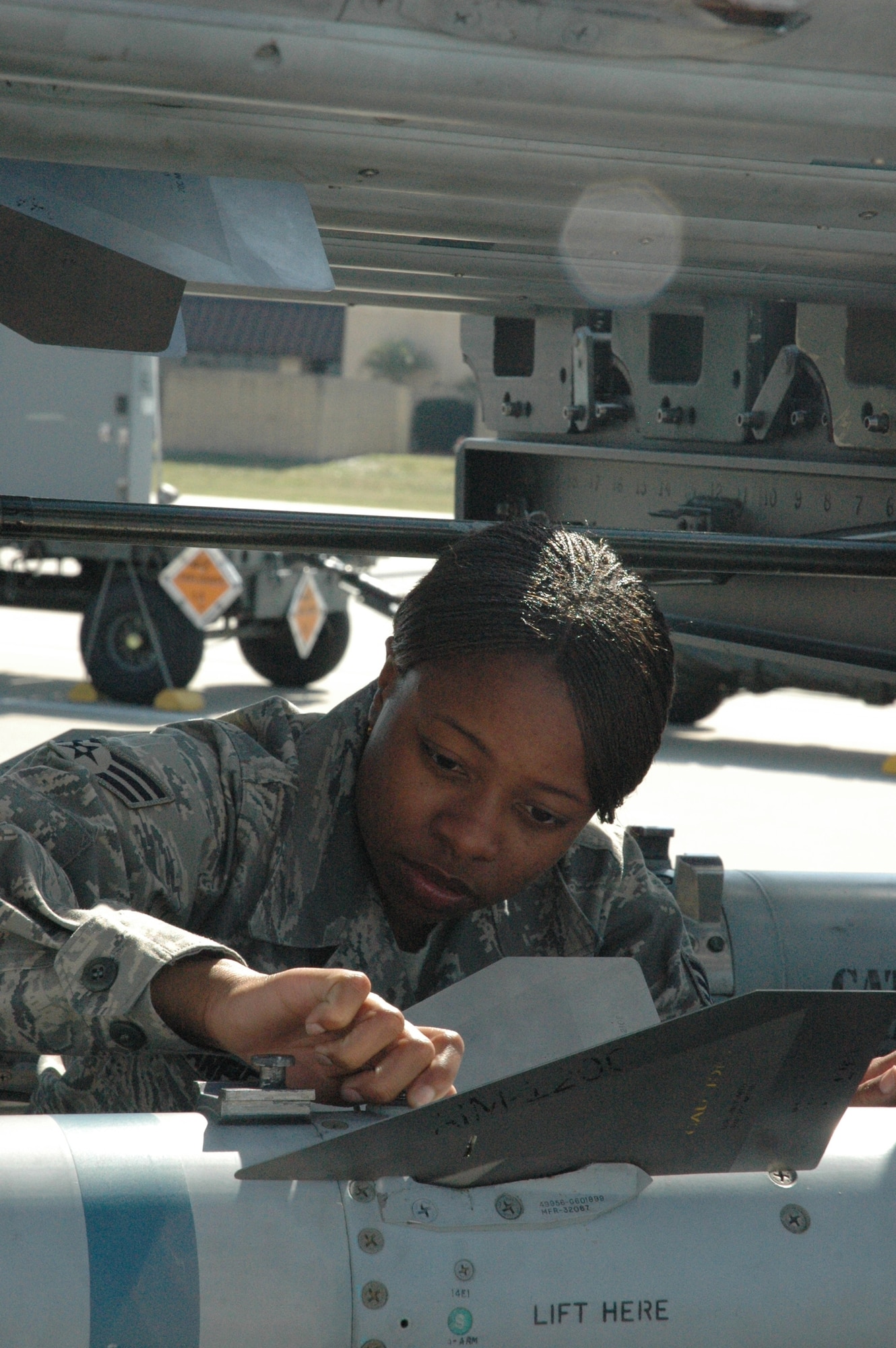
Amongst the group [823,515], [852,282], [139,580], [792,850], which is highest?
[852,282]

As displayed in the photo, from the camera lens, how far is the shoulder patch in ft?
4.92

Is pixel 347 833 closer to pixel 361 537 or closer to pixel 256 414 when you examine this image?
pixel 361 537

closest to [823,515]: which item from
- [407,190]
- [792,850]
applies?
[407,190]

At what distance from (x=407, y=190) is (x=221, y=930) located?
29.8 inches

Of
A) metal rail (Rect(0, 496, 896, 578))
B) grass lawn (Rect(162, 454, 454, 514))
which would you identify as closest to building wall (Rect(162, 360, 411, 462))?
grass lawn (Rect(162, 454, 454, 514))

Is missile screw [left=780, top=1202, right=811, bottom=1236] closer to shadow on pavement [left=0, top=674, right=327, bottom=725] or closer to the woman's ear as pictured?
the woman's ear

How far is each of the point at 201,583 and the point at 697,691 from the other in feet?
8.41

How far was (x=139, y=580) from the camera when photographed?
→ 8.10m

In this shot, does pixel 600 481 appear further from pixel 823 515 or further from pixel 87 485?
pixel 87 485

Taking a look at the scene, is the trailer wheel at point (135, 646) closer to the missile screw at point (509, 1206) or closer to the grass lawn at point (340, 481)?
the missile screw at point (509, 1206)

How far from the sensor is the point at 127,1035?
4.36ft

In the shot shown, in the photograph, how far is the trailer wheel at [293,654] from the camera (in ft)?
28.9

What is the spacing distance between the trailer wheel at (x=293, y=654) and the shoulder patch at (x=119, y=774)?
7099 mm

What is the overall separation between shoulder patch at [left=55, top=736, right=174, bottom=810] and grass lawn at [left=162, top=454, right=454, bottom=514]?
20.8m
